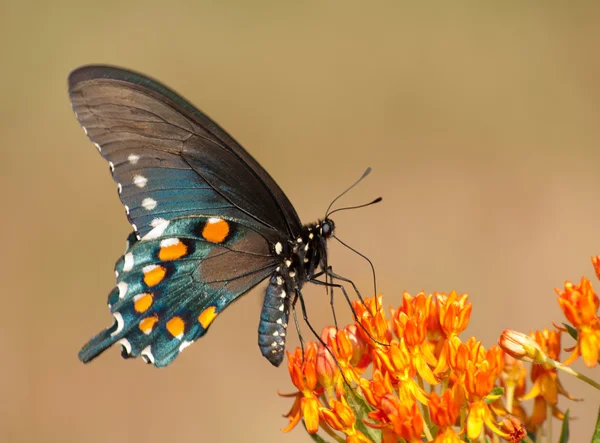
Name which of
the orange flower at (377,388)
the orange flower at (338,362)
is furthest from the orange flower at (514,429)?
the orange flower at (338,362)

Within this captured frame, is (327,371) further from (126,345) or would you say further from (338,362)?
(126,345)

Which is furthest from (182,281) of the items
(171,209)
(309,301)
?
(309,301)

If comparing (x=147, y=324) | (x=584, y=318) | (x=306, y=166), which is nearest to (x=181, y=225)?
(x=147, y=324)

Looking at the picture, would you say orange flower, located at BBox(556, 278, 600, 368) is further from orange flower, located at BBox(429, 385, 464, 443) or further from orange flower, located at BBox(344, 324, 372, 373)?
orange flower, located at BBox(344, 324, 372, 373)

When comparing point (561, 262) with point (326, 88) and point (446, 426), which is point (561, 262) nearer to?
point (326, 88)

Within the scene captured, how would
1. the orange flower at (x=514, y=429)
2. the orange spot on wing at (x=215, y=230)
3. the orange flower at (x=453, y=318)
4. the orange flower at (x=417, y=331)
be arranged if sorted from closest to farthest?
the orange flower at (x=514, y=429) → the orange flower at (x=417, y=331) → the orange flower at (x=453, y=318) → the orange spot on wing at (x=215, y=230)

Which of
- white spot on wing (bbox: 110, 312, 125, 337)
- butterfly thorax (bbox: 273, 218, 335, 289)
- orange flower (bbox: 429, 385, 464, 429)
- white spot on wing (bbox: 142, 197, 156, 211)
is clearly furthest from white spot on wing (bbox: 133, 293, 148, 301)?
orange flower (bbox: 429, 385, 464, 429)

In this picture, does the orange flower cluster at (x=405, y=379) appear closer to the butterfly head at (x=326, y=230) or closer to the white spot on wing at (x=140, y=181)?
the butterfly head at (x=326, y=230)
